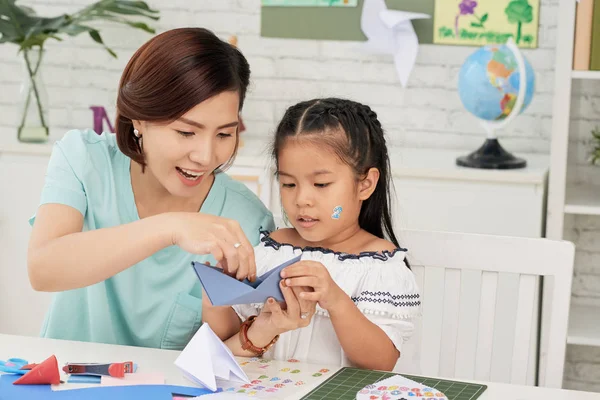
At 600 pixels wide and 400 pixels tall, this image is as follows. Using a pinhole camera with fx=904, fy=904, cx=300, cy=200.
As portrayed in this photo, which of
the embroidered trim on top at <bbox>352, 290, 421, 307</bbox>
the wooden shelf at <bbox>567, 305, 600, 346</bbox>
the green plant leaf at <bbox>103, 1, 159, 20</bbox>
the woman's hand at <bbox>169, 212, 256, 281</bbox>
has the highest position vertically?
the green plant leaf at <bbox>103, 1, 159, 20</bbox>

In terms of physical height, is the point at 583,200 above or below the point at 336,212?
below

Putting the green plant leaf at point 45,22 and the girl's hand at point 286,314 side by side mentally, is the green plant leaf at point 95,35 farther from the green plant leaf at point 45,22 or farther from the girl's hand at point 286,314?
the girl's hand at point 286,314

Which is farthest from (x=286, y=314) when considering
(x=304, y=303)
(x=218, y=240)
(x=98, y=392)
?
(x=98, y=392)

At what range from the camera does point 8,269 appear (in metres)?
3.17

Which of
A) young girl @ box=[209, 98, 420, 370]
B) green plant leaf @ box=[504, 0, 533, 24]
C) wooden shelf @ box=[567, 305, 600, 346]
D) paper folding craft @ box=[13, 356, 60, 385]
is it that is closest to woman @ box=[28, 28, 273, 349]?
young girl @ box=[209, 98, 420, 370]

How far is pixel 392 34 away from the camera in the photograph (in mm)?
3129

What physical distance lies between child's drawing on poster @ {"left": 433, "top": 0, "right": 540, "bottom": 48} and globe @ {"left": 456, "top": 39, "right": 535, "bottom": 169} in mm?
253

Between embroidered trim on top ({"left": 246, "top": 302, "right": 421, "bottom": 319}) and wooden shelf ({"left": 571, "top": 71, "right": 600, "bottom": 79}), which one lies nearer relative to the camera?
embroidered trim on top ({"left": 246, "top": 302, "right": 421, "bottom": 319})

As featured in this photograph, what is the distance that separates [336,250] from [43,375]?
1.92 ft

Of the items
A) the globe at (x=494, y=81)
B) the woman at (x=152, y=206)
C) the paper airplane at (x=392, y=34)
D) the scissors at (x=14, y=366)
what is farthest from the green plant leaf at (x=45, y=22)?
the scissors at (x=14, y=366)

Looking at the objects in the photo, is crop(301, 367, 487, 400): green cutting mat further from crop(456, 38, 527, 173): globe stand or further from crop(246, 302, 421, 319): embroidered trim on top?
crop(456, 38, 527, 173): globe stand

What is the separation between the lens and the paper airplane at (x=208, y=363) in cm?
133

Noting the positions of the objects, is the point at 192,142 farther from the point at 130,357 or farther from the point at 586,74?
the point at 586,74

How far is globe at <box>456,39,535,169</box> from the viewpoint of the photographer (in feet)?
9.04
